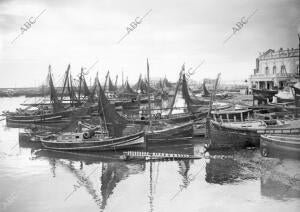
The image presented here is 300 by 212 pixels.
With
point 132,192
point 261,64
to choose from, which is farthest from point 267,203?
point 261,64

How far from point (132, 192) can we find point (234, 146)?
917cm

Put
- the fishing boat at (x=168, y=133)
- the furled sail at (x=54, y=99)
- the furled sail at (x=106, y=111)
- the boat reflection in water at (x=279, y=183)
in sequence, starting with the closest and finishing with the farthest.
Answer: the boat reflection in water at (x=279, y=183), the furled sail at (x=106, y=111), the fishing boat at (x=168, y=133), the furled sail at (x=54, y=99)

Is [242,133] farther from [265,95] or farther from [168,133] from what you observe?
[265,95]

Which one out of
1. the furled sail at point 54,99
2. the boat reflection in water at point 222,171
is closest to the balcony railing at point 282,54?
the boat reflection in water at point 222,171

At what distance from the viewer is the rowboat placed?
17922 mm

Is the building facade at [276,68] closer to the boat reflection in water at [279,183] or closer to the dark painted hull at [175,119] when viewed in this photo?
the dark painted hull at [175,119]

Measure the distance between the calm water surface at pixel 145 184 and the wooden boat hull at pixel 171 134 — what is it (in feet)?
11.5

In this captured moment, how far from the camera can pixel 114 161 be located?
67.6ft

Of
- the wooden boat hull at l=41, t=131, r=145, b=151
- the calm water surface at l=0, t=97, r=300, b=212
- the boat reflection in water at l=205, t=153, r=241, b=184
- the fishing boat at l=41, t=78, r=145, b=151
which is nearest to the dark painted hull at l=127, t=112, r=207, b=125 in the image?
the fishing boat at l=41, t=78, r=145, b=151

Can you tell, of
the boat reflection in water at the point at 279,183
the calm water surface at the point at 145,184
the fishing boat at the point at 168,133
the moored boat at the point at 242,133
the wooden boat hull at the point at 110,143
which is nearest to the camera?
the calm water surface at the point at 145,184

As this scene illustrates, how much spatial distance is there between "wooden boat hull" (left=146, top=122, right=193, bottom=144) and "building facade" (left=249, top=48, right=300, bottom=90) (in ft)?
66.4

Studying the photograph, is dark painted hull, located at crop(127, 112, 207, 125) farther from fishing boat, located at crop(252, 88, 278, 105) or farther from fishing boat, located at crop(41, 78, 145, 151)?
fishing boat, located at crop(252, 88, 278, 105)

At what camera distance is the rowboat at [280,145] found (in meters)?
17.9

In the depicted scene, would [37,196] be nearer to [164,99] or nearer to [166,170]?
[166,170]
